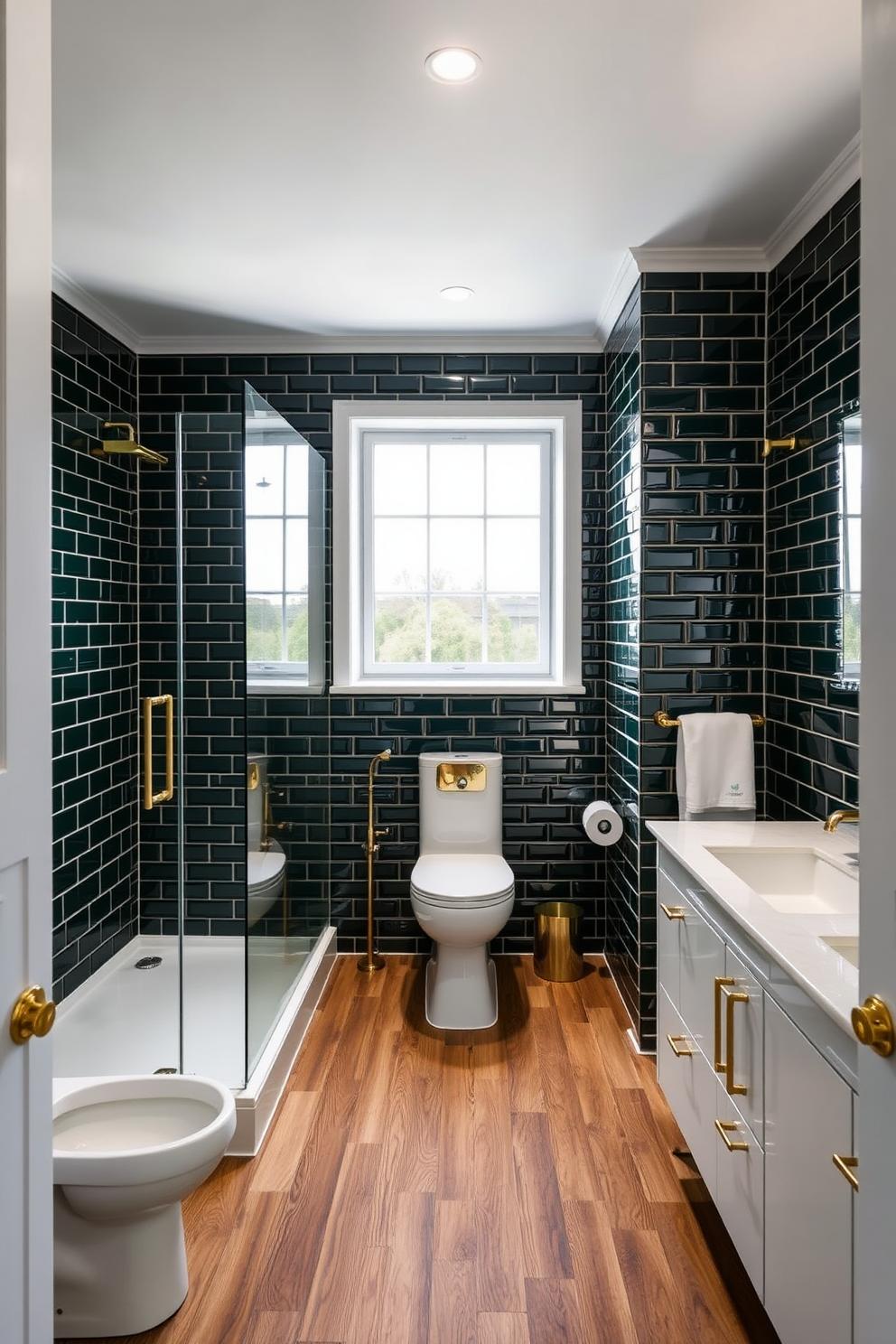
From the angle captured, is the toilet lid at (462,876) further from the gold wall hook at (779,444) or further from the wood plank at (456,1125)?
the gold wall hook at (779,444)

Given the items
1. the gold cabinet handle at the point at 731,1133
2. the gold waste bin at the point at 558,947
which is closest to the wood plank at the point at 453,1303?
the gold cabinet handle at the point at 731,1133

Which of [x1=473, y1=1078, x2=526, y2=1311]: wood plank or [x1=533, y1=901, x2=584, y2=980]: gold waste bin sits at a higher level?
[x1=533, y1=901, x2=584, y2=980]: gold waste bin

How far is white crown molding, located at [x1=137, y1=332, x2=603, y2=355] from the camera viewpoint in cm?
342

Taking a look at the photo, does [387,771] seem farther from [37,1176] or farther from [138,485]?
[37,1176]

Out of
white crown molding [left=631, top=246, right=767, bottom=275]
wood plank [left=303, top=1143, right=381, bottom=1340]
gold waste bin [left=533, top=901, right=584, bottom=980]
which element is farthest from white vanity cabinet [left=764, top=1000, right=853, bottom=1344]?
white crown molding [left=631, top=246, right=767, bottom=275]

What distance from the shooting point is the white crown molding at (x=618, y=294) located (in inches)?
106

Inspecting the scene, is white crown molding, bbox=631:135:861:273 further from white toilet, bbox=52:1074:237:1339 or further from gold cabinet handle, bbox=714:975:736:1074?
white toilet, bbox=52:1074:237:1339

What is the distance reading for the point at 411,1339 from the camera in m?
1.60

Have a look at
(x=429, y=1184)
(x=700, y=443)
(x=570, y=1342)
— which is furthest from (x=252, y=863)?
(x=700, y=443)

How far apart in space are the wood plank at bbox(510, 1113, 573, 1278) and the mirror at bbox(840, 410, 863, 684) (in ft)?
4.78

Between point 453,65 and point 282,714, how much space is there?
1743 mm

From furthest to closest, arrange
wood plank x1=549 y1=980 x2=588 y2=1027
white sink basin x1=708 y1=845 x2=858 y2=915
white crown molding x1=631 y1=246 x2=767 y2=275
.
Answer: wood plank x1=549 y1=980 x2=588 y2=1027 < white crown molding x1=631 y1=246 x2=767 y2=275 < white sink basin x1=708 y1=845 x2=858 y2=915

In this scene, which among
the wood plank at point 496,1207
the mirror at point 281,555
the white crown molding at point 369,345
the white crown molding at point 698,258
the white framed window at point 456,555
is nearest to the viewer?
the wood plank at point 496,1207

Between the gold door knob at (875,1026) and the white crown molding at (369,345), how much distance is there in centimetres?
306
